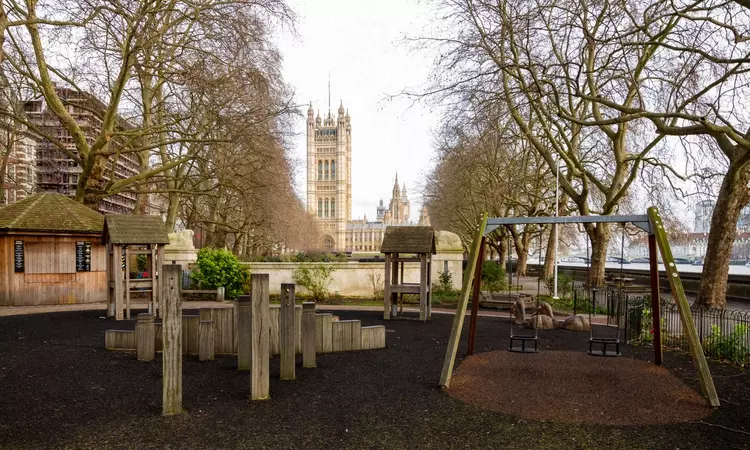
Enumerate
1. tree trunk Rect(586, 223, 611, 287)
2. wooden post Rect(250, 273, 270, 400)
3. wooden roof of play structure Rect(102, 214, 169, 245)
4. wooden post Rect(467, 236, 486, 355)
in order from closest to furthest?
wooden post Rect(250, 273, 270, 400) → wooden post Rect(467, 236, 486, 355) → wooden roof of play structure Rect(102, 214, 169, 245) → tree trunk Rect(586, 223, 611, 287)

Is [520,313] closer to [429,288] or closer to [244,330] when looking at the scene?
[429,288]

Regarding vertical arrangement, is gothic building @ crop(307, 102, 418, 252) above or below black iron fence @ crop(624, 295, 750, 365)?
above

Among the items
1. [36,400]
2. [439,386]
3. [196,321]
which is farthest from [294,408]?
[196,321]

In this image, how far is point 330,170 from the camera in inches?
6855

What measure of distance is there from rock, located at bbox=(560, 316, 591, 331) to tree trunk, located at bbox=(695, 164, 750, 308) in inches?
159

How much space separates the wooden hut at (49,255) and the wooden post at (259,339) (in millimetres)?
14958

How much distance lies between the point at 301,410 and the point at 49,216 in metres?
16.8

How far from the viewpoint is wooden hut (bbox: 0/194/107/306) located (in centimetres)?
1869

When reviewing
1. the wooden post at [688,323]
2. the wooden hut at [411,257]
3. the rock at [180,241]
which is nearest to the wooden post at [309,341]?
the wooden post at [688,323]

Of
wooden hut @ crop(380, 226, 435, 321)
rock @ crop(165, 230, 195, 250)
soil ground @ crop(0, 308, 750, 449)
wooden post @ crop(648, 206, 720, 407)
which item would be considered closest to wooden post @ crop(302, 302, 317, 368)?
soil ground @ crop(0, 308, 750, 449)

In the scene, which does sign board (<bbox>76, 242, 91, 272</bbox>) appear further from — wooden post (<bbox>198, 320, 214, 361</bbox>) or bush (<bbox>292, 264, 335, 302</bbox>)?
wooden post (<bbox>198, 320, 214, 361</bbox>)

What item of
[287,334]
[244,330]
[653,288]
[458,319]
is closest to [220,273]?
[244,330]

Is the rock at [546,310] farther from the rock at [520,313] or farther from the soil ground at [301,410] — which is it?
the soil ground at [301,410]

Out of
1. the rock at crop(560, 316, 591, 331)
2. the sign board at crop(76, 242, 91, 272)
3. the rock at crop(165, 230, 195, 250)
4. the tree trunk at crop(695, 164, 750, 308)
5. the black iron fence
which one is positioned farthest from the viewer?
the rock at crop(165, 230, 195, 250)
